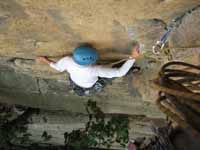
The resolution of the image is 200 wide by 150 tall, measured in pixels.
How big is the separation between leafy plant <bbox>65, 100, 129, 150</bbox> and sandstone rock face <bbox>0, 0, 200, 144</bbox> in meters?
0.34

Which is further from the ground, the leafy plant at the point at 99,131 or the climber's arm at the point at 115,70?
the climber's arm at the point at 115,70

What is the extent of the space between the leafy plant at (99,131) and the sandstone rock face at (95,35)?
0.34 meters

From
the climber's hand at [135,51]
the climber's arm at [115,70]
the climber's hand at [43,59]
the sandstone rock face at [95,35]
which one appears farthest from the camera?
the climber's hand at [43,59]

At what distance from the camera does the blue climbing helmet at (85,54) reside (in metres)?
3.25

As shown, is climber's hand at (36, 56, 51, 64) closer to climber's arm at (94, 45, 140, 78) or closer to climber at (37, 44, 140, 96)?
climber at (37, 44, 140, 96)

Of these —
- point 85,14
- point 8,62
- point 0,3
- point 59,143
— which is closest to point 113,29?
point 85,14

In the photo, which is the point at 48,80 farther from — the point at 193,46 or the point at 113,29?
the point at 193,46

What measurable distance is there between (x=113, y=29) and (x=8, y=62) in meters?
1.47

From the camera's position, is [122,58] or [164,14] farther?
[122,58]

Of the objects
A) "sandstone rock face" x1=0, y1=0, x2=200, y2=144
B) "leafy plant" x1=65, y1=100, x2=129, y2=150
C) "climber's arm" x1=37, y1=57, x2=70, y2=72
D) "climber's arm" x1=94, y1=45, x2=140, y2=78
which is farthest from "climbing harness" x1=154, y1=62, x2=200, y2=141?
"leafy plant" x1=65, y1=100, x2=129, y2=150

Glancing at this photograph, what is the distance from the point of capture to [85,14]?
279 centimetres

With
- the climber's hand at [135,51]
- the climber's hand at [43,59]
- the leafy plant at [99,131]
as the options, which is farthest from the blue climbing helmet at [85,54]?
the leafy plant at [99,131]

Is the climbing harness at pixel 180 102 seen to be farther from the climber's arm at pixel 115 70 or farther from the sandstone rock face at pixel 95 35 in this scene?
the climber's arm at pixel 115 70

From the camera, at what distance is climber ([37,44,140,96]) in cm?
326
